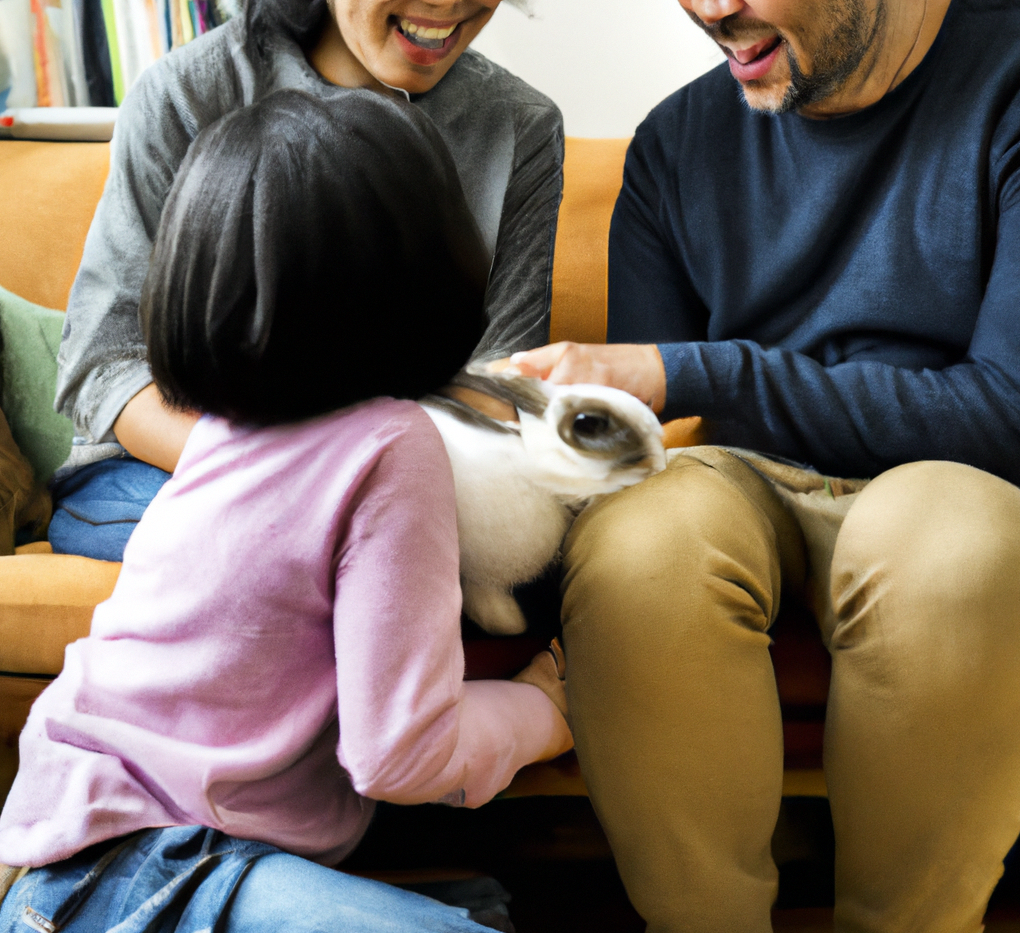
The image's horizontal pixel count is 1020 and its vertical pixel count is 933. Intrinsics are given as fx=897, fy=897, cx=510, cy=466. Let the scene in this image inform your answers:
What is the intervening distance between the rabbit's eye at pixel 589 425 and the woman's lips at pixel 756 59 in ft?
1.44

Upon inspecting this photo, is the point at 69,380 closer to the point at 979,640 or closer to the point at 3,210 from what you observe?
the point at 3,210

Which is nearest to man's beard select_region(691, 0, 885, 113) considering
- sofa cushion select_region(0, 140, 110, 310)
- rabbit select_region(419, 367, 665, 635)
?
rabbit select_region(419, 367, 665, 635)

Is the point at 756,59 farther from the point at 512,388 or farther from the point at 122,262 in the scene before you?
the point at 122,262

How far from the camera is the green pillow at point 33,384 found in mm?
1099

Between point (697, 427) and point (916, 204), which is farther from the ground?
point (916, 204)

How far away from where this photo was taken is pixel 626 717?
0.64m

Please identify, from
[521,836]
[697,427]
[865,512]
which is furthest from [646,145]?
[521,836]

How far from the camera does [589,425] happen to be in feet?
2.25

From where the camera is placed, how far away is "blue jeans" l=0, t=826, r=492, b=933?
20.5 inches

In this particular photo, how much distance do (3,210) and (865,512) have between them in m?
1.27

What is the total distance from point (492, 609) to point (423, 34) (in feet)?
2.14

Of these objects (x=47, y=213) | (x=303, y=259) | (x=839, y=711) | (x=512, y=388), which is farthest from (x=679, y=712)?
(x=47, y=213)

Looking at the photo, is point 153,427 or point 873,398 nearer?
point 873,398

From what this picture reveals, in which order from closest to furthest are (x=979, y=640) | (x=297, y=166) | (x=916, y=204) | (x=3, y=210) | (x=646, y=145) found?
(x=297, y=166) → (x=979, y=640) → (x=916, y=204) → (x=646, y=145) → (x=3, y=210)
